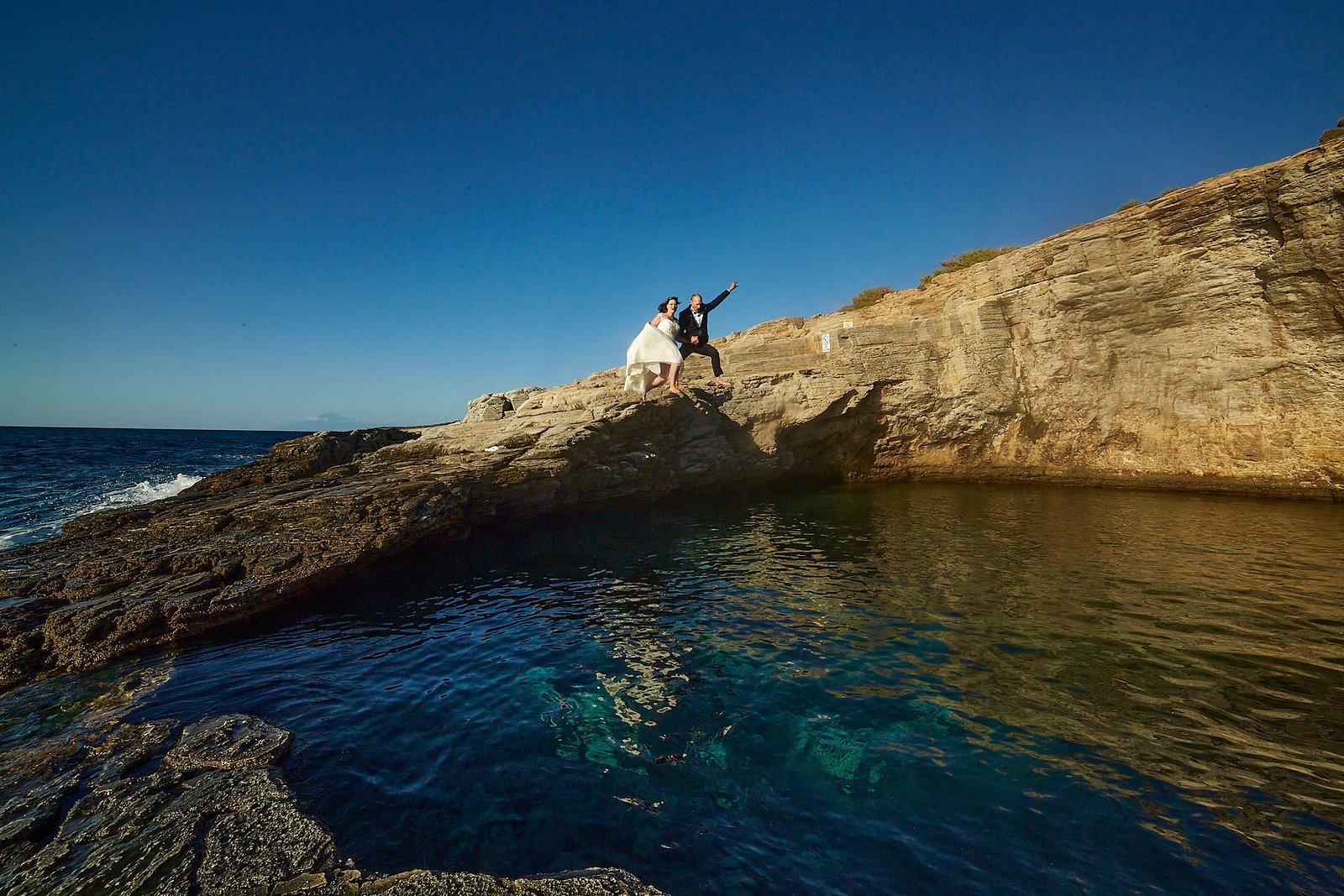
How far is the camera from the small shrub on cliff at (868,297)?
1167 inches

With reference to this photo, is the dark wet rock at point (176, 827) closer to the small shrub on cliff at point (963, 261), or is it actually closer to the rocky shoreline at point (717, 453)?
the rocky shoreline at point (717, 453)

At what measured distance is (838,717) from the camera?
18.8ft

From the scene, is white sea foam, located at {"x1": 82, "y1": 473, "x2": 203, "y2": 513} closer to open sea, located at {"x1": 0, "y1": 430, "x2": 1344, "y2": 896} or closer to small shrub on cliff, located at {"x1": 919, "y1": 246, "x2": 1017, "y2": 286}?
open sea, located at {"x1": 0, "y1": 430, "x2": 1344, "y2": 896}

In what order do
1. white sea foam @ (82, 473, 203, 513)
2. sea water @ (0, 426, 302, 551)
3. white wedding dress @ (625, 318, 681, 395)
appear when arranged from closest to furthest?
white wedding dress @ (625, 318, 681, 395) < sea water @ (0, 426, 302, 551) < white sea foam @ (82, 473, 203, 513)

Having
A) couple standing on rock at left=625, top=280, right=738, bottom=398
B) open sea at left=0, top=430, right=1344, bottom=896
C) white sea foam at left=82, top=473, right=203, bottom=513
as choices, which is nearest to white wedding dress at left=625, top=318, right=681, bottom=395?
couple standing on rock at left=625, top=280, right=738, bottom=398

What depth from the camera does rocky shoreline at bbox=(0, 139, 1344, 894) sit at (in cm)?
412

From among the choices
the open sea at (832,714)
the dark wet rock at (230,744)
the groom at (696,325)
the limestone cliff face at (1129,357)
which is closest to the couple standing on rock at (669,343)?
the groom at (696,325)

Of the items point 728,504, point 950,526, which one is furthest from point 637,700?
point 728,504

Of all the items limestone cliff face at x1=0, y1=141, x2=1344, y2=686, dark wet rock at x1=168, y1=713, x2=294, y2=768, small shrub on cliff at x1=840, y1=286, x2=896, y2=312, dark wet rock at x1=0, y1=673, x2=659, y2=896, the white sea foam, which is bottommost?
dark wet rock at x1=168, y1=713, x2=294, y2=768

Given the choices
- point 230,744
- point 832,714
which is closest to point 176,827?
point 230,744

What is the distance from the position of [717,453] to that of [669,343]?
565 centimetres

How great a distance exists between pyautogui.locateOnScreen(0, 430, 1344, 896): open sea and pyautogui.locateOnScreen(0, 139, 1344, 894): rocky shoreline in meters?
0.64

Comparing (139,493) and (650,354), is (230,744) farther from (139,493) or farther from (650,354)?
(139,493)

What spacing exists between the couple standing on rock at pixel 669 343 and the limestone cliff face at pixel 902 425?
1.23 meters
